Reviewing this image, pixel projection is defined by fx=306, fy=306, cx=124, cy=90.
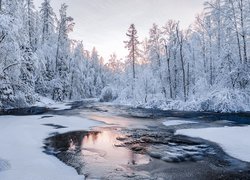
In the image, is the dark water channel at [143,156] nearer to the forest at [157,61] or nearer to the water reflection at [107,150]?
the water reflection at [107,150]

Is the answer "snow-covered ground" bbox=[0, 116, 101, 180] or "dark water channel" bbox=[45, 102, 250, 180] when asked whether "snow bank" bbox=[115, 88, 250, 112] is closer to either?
"dark water channel" bbox=[45, 102, 250, 180]

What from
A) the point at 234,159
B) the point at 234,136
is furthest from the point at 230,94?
the point at 234,159

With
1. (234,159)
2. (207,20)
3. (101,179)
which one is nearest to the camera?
(101,179)

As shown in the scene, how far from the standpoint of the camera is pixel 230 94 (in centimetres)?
3069

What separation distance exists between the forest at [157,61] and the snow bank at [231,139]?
1459cm

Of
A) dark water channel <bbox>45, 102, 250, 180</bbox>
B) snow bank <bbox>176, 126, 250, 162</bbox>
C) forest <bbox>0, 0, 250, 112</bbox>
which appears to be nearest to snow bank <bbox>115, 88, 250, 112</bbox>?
forest <bbox>0, 0, 250, 112</bbox>

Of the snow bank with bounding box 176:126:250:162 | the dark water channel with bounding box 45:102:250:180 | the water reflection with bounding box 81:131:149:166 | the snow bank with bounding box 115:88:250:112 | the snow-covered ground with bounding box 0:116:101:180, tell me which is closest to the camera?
the snow-covered ground with bounding box 0:116:101:180

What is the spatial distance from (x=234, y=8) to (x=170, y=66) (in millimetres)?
15340

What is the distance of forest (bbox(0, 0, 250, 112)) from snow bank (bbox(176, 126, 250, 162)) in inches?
575

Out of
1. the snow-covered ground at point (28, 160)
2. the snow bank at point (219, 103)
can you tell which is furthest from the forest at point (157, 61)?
the snow-covered ground at point (28, 160)

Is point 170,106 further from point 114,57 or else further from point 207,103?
point 114,57

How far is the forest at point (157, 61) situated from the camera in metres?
26.5

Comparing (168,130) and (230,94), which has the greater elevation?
(230,94)

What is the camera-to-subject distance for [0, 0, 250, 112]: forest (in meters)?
26.5
